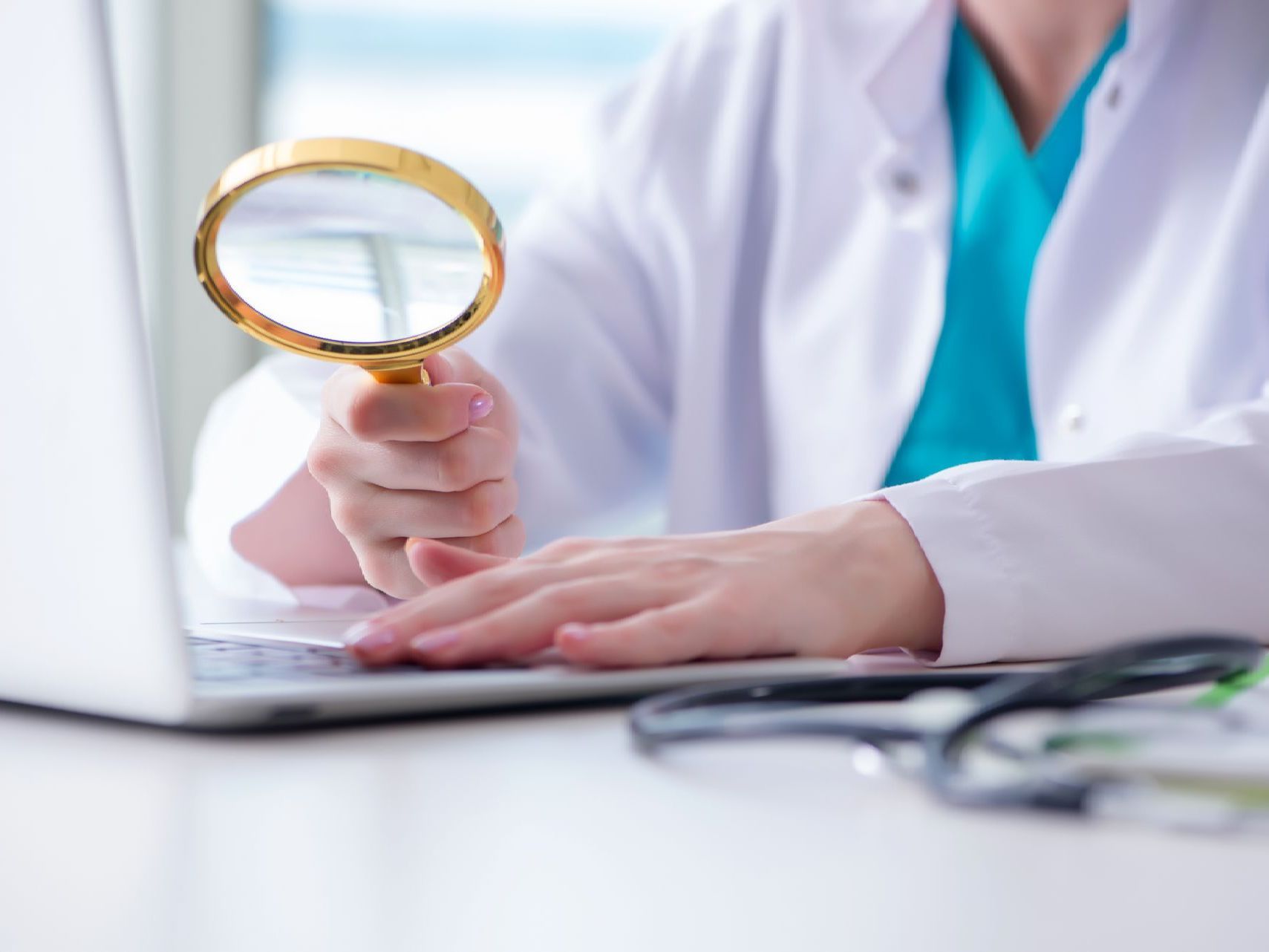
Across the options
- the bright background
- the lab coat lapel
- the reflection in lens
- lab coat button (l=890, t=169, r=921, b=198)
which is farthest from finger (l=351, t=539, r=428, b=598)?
the bright background

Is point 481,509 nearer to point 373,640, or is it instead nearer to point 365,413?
point 365,413

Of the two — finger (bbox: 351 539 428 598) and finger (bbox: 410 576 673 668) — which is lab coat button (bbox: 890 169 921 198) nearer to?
finger (bbox: 351 539 428 598)

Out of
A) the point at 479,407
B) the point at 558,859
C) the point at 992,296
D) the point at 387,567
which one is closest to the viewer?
the point at 558,859

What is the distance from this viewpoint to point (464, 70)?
2.48 meters

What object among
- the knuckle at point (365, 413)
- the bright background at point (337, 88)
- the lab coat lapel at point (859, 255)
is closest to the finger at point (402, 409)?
the knuckle at point (365, 413)

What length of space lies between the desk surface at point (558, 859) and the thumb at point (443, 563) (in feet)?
0.60

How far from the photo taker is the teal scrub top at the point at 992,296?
1.10 metres

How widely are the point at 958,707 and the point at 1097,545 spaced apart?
257 mm

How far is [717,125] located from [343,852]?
1091mm

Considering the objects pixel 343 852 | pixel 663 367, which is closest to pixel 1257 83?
pixel 663 367

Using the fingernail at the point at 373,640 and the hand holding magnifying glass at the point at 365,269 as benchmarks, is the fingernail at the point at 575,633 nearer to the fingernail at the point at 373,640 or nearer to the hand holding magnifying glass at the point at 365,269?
the fingernail at the point at 373,640

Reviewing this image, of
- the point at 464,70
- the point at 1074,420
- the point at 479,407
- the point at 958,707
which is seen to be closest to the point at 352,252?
the point at 479,407

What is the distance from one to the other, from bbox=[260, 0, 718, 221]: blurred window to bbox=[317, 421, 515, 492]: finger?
1.74 meters

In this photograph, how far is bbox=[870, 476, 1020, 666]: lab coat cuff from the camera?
573 mm
